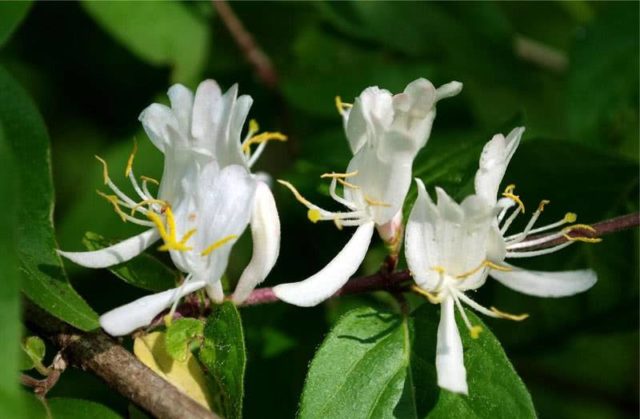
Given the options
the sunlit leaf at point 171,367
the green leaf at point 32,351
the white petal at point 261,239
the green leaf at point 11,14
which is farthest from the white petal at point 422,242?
the green leaf at point 11,14

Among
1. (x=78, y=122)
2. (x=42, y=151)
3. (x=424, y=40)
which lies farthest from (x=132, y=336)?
(x=78, y=122)

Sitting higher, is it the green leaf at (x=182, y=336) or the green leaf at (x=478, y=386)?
the green leaf at (x=182, y=336)

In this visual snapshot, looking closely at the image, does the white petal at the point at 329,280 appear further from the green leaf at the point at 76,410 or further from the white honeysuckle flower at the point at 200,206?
the green leaf at the point at 76,410

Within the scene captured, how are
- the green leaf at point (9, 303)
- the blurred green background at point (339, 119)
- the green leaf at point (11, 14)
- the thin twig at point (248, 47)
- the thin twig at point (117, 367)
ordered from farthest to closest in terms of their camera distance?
1. the thin twig at point (248, 47)
2. the blurred green background at point (339, 119)
3. the green leaf at point (11, 14)
4. the thin twig at point (117, 367)
5. the green leaf at point (9, 303)

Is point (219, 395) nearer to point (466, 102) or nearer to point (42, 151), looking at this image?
point (42, 151)

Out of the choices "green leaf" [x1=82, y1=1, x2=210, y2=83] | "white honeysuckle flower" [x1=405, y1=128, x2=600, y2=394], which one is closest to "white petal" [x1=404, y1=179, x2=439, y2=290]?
"white honeysuckle flower" [x1=405, y1=128, x2=600, y2=394]

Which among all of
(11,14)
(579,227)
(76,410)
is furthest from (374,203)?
(11,14)

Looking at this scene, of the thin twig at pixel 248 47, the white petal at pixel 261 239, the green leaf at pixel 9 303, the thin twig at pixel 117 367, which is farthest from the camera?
the thin twig at pixel 248 47
